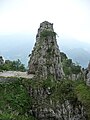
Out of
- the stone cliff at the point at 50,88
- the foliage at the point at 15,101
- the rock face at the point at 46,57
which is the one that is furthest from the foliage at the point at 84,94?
the foliage at the point at 15,101

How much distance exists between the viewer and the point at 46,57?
34094 mm

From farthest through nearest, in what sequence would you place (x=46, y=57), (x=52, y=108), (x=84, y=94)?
(x=46, y=57) → (x=84, y=94) → (x=52, y=108)

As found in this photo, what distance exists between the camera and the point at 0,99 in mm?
29391

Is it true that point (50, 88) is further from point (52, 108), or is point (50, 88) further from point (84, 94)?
point (84, 94)

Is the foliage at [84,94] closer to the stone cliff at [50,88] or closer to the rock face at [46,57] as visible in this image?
the stone cliff at [50,88]

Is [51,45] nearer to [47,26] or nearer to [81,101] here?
[47,26]

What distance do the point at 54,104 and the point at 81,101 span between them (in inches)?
99.2

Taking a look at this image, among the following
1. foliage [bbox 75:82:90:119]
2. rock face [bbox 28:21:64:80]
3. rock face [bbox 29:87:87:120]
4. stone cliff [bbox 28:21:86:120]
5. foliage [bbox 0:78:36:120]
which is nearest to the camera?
foliage [bbox 0:78:36:120]

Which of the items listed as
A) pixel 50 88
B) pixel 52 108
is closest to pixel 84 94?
pixel 50 88

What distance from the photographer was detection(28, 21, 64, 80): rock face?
33531 millimetres

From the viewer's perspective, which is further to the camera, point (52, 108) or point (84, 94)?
point (84, 94)

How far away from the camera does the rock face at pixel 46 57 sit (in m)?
33.5

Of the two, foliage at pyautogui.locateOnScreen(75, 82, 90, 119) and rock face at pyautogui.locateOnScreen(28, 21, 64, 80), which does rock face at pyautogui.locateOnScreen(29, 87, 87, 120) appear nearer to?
foliage at pyautogui.locateOnScreen(75, 82, 90, 119)

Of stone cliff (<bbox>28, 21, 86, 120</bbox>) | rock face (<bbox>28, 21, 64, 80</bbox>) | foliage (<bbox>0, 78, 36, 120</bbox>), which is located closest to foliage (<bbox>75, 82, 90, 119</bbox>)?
stone cliff (<bbox>28, 21, 86, 120</bbox>)
